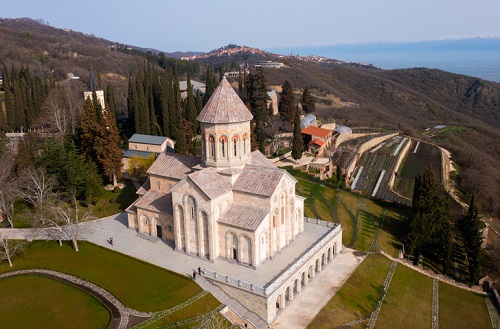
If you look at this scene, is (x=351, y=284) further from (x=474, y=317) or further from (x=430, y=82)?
(x=430, y=82)

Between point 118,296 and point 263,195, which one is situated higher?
point 263,195

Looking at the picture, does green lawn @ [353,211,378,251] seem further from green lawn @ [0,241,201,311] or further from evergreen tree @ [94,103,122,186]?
evergreen tree @ [94,103,122,186]

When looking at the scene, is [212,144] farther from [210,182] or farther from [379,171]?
[379,171]

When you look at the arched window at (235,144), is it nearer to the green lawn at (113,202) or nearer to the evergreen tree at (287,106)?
the green lawn at (113,202)

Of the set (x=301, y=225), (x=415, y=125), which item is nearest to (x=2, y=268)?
(x=301, y=225)

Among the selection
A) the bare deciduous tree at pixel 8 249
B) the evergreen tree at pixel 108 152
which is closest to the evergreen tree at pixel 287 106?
the evergreen tree at pixel 108 152

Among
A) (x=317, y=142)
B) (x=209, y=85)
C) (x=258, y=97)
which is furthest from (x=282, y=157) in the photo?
(x=209, y=85)

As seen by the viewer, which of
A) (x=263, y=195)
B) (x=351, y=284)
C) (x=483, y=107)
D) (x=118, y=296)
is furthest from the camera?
(x=483, y=107)
